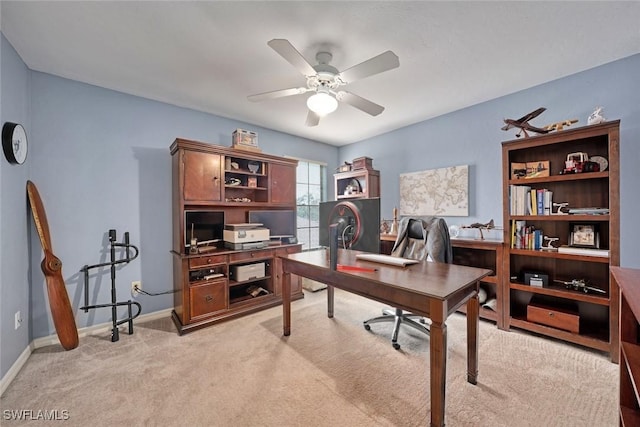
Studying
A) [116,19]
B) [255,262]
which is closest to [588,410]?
[255,262]

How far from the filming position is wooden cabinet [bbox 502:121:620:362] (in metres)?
2.07

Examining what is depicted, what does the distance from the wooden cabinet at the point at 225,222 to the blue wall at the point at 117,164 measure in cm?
32

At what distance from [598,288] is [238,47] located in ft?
12.1

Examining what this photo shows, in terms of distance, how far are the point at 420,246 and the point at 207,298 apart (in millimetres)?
2268

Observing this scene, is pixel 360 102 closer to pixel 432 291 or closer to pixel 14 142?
pixel 432 291

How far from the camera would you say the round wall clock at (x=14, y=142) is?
1.85 m

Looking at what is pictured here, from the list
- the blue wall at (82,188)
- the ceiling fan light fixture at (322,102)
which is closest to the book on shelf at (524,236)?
the ceiling fan light fixture at (322,102)

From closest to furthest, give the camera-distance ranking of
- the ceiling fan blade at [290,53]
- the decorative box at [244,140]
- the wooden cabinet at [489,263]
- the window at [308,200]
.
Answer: the ceiling fan blade at [290,53] < the wooden cabinet at [489,263] < the decorative box at [244,140] < the window at [308,200]

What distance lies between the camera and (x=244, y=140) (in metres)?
3.15

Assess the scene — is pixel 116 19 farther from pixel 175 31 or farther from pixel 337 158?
pixel 337 158

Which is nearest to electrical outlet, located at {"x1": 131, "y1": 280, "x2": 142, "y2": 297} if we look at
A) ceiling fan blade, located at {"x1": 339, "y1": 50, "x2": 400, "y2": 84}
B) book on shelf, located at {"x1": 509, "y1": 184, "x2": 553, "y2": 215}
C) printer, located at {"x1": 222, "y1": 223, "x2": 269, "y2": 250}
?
printer, located at {"x1": 222, "y1": 223, "x2": 269, "y2": 250}

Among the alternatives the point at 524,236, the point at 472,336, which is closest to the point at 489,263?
the point at 524,236

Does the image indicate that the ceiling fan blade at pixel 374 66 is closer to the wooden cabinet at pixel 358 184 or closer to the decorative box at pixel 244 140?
the decorative box at pixel 244 140

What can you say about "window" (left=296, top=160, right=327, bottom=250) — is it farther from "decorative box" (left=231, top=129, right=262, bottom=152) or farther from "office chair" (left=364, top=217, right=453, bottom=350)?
"office chair" (left=364, top=217, right=453, bottom=350)
